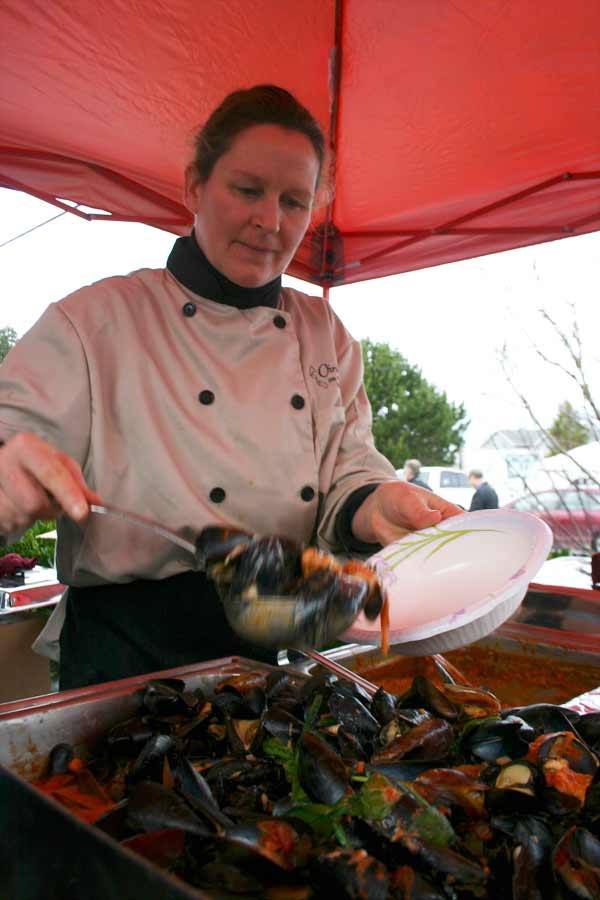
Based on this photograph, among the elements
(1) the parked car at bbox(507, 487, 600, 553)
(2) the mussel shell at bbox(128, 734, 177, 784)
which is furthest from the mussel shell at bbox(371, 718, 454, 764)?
(1) the parked car at bbox(507, 487, 600, 553)

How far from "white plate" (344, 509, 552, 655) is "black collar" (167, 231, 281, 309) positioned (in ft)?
2.89

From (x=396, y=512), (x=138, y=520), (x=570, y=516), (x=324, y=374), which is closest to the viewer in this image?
(x=138, y=520)

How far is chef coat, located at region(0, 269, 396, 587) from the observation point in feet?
5.62

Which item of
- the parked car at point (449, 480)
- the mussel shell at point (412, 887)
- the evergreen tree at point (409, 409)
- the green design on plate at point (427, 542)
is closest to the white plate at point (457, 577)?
the green design on plate at point (427, 542)

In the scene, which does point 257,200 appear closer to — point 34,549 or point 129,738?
point 129,738

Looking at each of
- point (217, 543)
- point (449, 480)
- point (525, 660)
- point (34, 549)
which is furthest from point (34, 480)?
point (449, 480)

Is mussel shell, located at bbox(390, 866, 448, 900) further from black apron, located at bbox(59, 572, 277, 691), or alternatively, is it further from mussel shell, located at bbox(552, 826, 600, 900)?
black apron, located at bbox(59, 572, 277, 691)

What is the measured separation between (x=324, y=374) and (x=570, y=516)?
3.61 meters

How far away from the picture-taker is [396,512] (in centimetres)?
167

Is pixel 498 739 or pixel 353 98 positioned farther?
pixel 353 98

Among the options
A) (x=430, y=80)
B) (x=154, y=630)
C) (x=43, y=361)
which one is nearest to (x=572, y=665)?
(x=154, y=630)

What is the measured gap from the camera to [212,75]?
2789 millimetres

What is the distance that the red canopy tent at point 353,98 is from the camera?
7.93 ft

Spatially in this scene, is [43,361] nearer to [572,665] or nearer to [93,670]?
[93,670]
